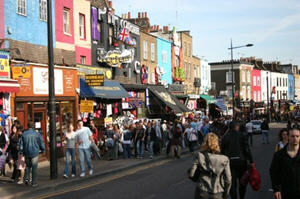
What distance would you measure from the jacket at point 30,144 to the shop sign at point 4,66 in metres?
4.48

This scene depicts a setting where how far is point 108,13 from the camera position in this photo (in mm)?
26234

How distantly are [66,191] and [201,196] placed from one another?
6132 mm

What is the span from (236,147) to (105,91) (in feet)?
48.3

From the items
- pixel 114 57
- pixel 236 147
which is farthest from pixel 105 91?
pixel 236 147

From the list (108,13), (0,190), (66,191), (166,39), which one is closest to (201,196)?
(66,191)

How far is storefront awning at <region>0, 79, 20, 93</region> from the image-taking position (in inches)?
599

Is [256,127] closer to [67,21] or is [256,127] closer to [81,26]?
[81,26]

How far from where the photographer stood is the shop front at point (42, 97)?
1683 centimetres

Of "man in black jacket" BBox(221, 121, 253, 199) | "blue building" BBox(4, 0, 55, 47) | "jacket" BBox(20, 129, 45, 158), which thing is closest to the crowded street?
"jacket" BBox(20, 129, 45, 158)

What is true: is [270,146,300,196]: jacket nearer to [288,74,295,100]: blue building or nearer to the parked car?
the parked car

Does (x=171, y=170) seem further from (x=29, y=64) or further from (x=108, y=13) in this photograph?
(x=108, y=13)

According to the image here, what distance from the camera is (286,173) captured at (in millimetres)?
5852

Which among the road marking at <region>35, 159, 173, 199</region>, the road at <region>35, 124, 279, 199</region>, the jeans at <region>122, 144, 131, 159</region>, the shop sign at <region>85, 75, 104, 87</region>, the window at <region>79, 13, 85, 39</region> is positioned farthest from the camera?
the window at <region>79, 13, 85, 39</region>

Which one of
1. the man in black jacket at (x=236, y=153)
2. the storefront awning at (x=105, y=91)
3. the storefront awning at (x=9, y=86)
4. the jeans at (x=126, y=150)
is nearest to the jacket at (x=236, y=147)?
the man in black jacket at (x=236, y=153)
